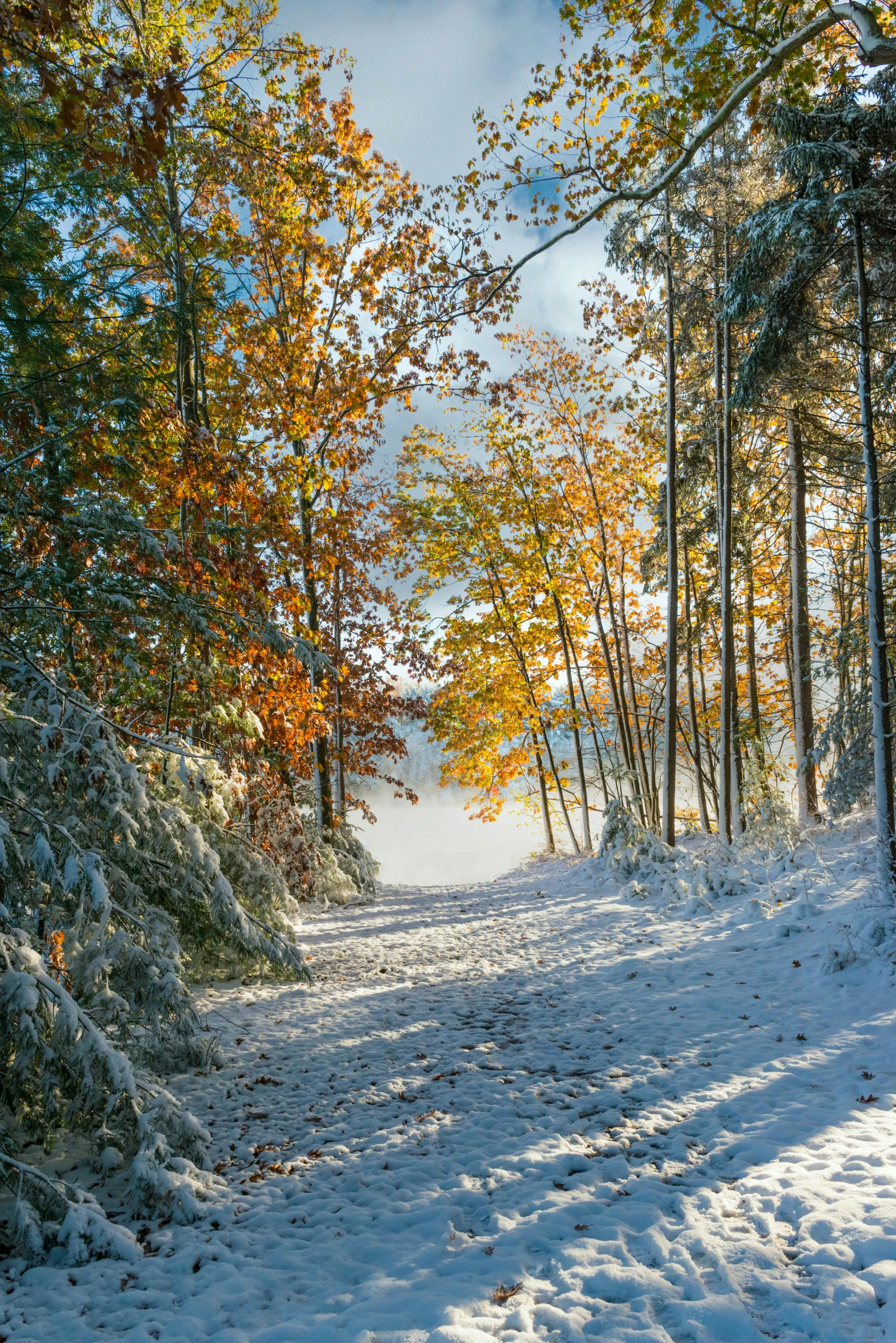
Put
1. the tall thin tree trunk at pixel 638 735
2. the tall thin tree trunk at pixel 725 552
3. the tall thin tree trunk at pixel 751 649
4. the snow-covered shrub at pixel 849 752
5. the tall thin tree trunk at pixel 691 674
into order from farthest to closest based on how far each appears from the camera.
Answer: the tall thin tree trunk at pixel 638 735 → the tall thin tree trunk at pixel 691 674 → the tall thin tree trunk at pixel 751 649 → the tall thin tree trunk at pixel 725 552 → the snow-covered shrub at pixel 849 752

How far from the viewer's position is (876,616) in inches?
244

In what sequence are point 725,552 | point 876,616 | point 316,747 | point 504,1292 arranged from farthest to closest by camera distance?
point 316,747, point 725,552, point 876,616, point 504,1292

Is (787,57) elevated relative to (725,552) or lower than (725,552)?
elevated

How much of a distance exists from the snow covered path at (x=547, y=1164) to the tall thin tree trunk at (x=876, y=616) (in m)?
1.13

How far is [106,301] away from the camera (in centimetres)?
605

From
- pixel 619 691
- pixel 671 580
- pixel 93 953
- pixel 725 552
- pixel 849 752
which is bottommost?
pixel 93 953

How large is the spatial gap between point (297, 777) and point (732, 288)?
33.9ft

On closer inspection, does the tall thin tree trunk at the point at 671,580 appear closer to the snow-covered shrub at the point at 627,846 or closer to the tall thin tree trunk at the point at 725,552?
the snow-covered shrub at the point at 627,846

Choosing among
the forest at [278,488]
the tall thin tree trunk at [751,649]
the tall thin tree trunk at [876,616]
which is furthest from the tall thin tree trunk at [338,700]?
the tall thin tree trunk at [876,616]

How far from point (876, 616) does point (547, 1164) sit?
5327 millimetres

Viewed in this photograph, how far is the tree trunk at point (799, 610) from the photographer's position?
1064cm

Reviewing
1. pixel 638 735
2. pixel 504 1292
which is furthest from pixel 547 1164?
pixel 638 735

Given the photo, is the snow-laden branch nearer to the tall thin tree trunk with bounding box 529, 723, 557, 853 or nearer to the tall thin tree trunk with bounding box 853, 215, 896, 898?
the tall thin tree trunk with bounding box 853, 215, 896, 898

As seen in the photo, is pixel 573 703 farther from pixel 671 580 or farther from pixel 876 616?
pixel 876 616
